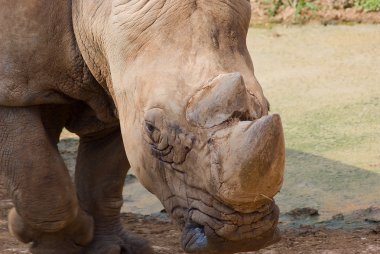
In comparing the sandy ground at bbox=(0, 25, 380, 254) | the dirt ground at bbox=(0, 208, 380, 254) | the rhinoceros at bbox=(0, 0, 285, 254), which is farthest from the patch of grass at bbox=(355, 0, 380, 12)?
the rhinoceros at bbox=(0, 0, 285, 254)

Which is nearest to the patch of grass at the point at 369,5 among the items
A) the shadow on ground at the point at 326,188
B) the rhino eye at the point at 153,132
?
the shadow on ground at the point at 326,188

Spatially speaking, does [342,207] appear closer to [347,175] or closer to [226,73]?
[347,175]

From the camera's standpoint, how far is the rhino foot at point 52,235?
6023 mm

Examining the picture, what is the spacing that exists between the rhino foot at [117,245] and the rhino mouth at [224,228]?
6.17 feet

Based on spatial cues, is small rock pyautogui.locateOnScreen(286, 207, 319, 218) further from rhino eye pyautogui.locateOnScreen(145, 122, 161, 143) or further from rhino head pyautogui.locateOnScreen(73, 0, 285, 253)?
rhino eye pyautogui.locateOnScreen(145, 122, 161, 143)

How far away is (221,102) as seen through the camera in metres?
4.27

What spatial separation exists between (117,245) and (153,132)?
195 centimetres

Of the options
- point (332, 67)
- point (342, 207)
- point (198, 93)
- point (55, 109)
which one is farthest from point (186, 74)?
point (332, 67)

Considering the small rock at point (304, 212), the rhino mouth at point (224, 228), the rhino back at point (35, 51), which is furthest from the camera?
the small rock at point (304, 212)

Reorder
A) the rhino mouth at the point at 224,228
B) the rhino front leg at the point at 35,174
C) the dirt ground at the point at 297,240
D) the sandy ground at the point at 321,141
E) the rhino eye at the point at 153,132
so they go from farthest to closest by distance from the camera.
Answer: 1. the sandy ground at the point at 321,141
2. the dirt ground at the point at 297,240
3. the rhino front leg at the point at 35,174
4. the rhino eye at the point at 153,132
5. the rhino mouth at the point at 224,228

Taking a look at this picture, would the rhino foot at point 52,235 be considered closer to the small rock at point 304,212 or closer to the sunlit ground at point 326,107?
the small rock at point 304,212

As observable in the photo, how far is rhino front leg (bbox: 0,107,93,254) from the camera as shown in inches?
219

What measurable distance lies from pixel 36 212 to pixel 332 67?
195 inches

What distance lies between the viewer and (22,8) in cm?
539
